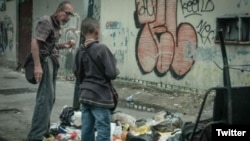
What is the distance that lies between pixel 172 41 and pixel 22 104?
12.3 ft

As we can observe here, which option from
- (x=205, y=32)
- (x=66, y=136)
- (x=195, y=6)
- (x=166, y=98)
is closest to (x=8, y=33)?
(x=166, y=98)

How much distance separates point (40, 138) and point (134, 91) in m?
5.38

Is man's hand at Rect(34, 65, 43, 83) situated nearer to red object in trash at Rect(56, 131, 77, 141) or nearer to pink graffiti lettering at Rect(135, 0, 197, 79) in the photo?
red object in trash at Rect(56, 131, 77, 141)

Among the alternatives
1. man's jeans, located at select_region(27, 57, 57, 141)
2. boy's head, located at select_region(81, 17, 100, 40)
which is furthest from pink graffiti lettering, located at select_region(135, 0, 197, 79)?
boy's head, located at select_region(81, 17, 100, 40)

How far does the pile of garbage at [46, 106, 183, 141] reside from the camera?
5566 millimetres

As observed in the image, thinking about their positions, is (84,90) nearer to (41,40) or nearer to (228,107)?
(41,40)

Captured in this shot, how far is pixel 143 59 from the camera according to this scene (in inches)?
432

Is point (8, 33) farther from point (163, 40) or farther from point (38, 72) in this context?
point (38, 72)

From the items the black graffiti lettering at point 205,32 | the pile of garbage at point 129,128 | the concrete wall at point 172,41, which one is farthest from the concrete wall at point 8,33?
the pile of garbage at point 129,128

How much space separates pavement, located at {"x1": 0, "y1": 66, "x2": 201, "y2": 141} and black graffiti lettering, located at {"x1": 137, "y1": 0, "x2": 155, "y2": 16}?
2019 millimetres

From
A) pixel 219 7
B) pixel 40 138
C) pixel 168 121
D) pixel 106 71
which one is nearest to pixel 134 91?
pixel 219 7

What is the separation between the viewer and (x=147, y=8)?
1084 centimetres

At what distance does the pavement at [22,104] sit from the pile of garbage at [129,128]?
2.27 feet

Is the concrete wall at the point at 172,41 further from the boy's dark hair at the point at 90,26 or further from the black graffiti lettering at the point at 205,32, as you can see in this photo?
the boy's dark hair at the point at 90,26
